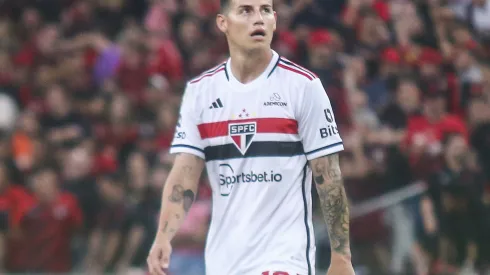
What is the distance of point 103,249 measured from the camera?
42.7 ft

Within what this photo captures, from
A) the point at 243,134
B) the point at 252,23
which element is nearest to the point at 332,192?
the point at 243,134

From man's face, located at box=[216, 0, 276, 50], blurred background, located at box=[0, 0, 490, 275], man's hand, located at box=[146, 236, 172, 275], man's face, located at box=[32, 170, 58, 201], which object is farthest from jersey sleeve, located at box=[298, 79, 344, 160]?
man's face, located at box=[32, 170, 58, 201]

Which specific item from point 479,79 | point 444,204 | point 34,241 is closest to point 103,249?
point 34,241

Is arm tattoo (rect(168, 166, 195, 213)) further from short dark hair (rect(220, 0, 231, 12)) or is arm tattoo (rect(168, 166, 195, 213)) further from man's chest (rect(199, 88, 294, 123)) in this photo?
short dark hair (rect(220, 0, 231, 12))

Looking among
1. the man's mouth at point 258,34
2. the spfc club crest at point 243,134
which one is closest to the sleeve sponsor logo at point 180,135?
the spfc club crest at point 243,134

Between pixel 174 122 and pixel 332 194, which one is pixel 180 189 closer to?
pixel 332 194

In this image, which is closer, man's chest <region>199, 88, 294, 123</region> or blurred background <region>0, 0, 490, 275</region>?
man's chest <region>199, 88, 294, 123</region>

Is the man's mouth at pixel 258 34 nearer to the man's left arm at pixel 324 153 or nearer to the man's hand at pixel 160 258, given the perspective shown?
the man's left arm at pixel 324 153

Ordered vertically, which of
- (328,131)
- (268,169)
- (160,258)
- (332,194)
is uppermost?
(328,131)

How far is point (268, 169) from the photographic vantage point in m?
5.82

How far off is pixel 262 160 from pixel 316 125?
365 mm

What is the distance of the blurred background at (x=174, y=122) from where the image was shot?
37.6 ft

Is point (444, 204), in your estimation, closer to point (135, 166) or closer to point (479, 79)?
point (479, 79)

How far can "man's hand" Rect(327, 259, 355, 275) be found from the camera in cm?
568
